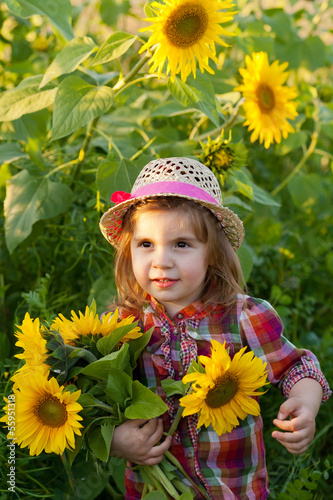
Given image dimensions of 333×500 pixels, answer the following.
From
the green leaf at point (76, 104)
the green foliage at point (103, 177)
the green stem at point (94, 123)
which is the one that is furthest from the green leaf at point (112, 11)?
the green leaf at point (76, 104)

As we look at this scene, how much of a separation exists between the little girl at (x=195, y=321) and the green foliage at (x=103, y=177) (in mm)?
97

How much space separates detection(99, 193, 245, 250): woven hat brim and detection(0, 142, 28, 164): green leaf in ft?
1.34

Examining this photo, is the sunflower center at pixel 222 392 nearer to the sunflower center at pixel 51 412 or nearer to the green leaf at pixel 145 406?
the green leaf at pixel 145 406

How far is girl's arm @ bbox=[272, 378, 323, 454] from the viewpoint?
0.93m

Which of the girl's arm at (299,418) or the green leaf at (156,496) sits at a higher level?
the girl's arm at (299,418)

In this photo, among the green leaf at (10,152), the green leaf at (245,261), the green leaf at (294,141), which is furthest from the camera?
the green leaf at (294,141)

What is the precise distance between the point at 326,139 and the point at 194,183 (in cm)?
174

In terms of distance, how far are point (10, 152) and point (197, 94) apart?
1.73ft

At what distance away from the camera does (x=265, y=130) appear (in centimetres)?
132

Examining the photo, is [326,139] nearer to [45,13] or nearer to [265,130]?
[265,130]

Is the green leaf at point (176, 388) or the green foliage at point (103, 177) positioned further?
the green foliage at point (103, 177)

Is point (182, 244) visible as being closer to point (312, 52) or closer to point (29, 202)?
point (29, 202)

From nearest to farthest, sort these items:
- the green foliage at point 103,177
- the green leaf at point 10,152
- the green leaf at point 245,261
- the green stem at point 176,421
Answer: the green stem at point 176,421, the green foliage at point 103,177, the green leaf at point 245,261, the green leaf at point 10,152

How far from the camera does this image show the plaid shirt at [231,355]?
103cm
